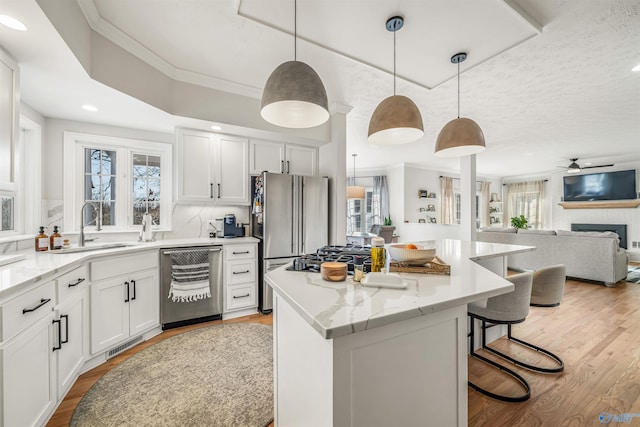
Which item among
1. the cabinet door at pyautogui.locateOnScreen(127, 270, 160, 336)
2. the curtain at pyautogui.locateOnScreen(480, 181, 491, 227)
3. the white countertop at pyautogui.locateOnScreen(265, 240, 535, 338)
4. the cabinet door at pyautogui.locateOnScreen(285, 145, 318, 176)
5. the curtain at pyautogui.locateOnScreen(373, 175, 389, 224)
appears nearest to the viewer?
the white countertop at pyautogui.locateOnScreen(265, 240, 535, 338)

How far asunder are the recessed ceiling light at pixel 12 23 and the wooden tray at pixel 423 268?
2.45 meters

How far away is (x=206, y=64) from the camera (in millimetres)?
2484

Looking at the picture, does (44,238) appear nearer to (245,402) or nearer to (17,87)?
(17,87)

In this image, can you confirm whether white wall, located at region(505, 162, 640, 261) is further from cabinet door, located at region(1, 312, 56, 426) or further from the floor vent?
cabinet door, located at region(1, 312, 56, 426)

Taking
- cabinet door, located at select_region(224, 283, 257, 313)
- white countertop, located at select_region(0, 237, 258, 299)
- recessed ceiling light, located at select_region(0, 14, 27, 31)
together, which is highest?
recessed ceiling light, located at select_region(0, 14, 27, 31)

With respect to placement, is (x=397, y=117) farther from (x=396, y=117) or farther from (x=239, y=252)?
(x=239, y=252)

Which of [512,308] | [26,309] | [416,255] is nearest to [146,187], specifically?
[26,309]

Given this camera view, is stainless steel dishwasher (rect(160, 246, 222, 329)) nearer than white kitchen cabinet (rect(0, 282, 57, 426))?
No

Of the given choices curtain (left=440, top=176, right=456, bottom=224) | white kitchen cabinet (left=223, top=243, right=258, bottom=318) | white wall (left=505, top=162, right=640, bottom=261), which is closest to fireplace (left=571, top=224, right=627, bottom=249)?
white wall (left=505, top=162, right=640, bottom=261)

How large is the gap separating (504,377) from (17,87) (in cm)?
397

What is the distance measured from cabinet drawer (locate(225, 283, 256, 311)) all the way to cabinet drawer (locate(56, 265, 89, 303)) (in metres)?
1.30

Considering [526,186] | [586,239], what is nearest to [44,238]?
[586,239]

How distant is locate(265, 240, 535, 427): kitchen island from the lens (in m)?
0.82

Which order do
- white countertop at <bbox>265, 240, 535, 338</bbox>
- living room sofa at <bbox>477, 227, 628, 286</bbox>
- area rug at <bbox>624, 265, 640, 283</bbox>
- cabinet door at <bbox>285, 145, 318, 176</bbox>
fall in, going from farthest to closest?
1. area rug at <bbox>624, 265, 640, 283</bbox>
2. living room sofa at <bbox>477, 227, 628, 286</bbox>
3. cabinet door at <bbox>285, 145, 318, 176</bbox>
4. white countertop at <bbox>265, 240, 535, 338</bbox>
